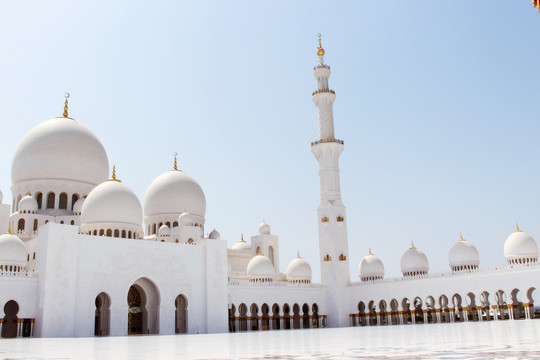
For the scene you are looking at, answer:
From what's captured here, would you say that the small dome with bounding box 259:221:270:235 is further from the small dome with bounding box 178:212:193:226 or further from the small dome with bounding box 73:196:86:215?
the small dome with bounding box 73:196:86:215

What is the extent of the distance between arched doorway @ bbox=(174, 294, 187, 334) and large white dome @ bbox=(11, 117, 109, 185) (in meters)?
7.91

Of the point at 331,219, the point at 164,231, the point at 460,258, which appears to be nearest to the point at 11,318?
the point at 164,231

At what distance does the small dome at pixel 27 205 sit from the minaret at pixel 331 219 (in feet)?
48.3

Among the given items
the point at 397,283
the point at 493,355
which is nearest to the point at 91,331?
the point at 397,283

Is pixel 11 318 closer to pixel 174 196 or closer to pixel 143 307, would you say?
pixel 143 307

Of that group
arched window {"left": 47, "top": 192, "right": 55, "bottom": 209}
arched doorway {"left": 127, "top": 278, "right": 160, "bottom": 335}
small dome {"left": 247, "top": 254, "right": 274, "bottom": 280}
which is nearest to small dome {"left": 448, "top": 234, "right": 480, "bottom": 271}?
small dome {"left": 247, "top": 254, "right": 274, "bottom": 280}

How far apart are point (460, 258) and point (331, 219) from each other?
703cm

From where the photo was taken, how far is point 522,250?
26.5 meters

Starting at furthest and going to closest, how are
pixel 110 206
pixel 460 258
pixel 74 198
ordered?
pixel 460 258 < pixel 74 198 < pixel 110 206

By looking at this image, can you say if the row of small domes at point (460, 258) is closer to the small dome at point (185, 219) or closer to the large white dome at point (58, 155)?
the small dome at point (185, 219)

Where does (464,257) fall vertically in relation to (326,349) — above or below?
above

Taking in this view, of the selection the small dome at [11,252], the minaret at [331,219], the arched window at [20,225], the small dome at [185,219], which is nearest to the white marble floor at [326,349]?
the small dome at [11,252]

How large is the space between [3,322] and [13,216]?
20.0 ft

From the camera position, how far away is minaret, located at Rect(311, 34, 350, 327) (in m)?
29.6
